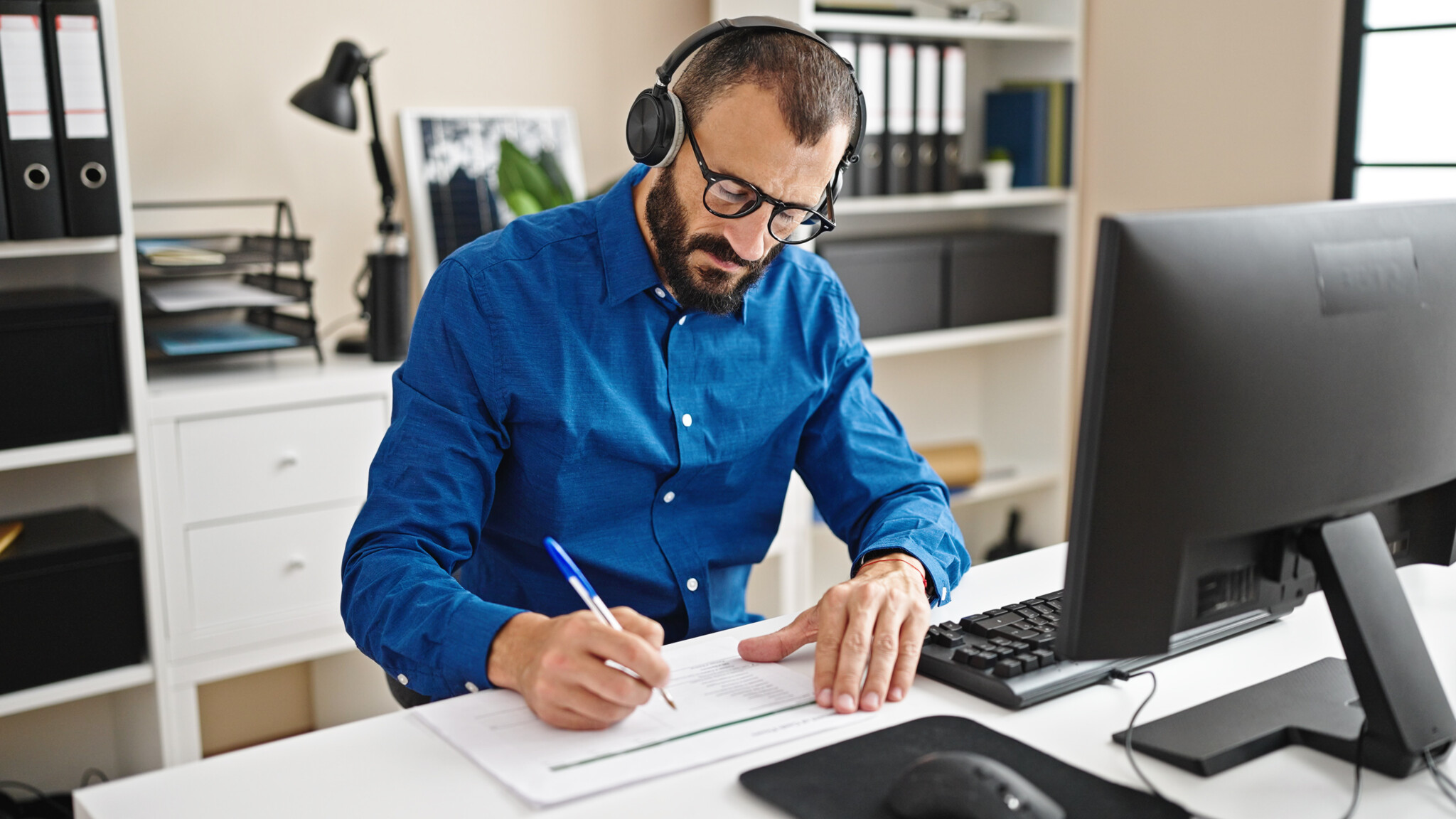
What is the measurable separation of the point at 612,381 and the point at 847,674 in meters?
0.49

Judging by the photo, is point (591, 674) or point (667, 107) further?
point (667, 107)

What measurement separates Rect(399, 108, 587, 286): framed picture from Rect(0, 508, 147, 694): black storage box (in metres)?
0.84

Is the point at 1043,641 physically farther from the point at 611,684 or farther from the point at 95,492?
the point at 95,492

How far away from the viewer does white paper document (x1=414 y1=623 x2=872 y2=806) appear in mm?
908

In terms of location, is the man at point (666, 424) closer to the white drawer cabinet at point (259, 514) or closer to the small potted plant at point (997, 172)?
the white drawer cabinet at point (259, 514)

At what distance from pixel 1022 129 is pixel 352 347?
5.77ft

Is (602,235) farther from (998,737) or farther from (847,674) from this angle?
(998,737)

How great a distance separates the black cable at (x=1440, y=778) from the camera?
897 mm

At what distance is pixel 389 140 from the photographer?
2.54 meters

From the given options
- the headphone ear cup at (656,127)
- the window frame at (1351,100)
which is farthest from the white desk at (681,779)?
the window frame at (1351,100)

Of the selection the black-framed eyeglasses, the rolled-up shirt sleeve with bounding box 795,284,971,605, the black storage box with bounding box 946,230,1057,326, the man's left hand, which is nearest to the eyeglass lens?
the black-framed eyeglasses

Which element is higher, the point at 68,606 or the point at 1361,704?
the point at 1361,704

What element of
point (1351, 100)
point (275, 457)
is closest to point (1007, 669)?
point (275, 457)

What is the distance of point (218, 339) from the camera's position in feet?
7.32
